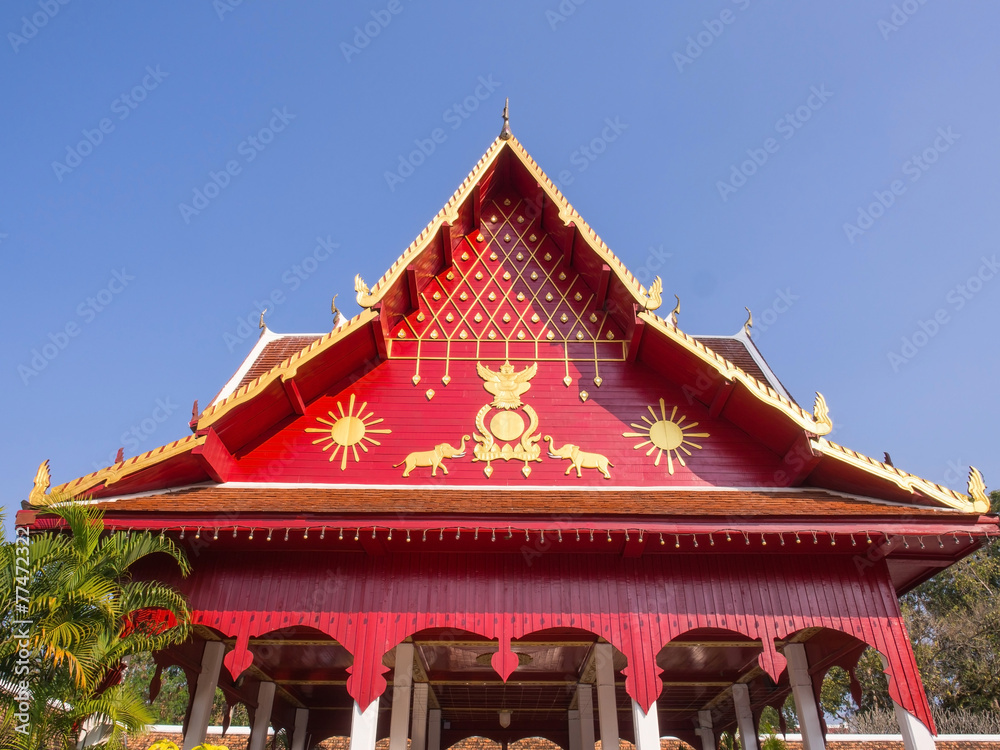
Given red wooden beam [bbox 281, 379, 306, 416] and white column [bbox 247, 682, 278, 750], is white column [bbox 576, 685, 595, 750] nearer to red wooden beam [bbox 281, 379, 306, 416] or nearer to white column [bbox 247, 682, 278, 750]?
white column [bbox 247, 682, 278, 750]

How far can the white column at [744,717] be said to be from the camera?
11882mm

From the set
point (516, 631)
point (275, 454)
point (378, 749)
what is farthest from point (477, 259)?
point (378, 749)

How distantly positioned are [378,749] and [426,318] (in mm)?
13486

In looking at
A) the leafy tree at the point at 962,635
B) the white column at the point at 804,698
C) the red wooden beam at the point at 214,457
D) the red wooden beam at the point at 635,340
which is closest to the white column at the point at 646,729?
the white column at the point at 804,698

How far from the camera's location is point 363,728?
782cm

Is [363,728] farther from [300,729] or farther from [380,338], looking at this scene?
[300,729]

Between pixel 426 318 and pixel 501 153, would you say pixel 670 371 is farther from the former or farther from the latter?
pixel 501 153

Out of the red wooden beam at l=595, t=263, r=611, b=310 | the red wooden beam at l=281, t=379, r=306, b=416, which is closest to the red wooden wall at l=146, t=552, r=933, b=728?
the red wooden beam at l=281, t=379, r=306, b=416

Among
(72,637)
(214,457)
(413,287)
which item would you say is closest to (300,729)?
(214,457)

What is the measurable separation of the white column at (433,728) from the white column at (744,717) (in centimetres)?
560

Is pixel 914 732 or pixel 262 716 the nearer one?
pixel 914 732

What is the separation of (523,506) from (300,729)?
10.4m

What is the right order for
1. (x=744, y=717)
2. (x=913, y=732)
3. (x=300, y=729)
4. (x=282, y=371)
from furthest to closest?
(x=300, y=729) < (x=744, y=717) < (x=282, y=371) < (x=913, y=732)

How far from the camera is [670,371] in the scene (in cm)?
1027
